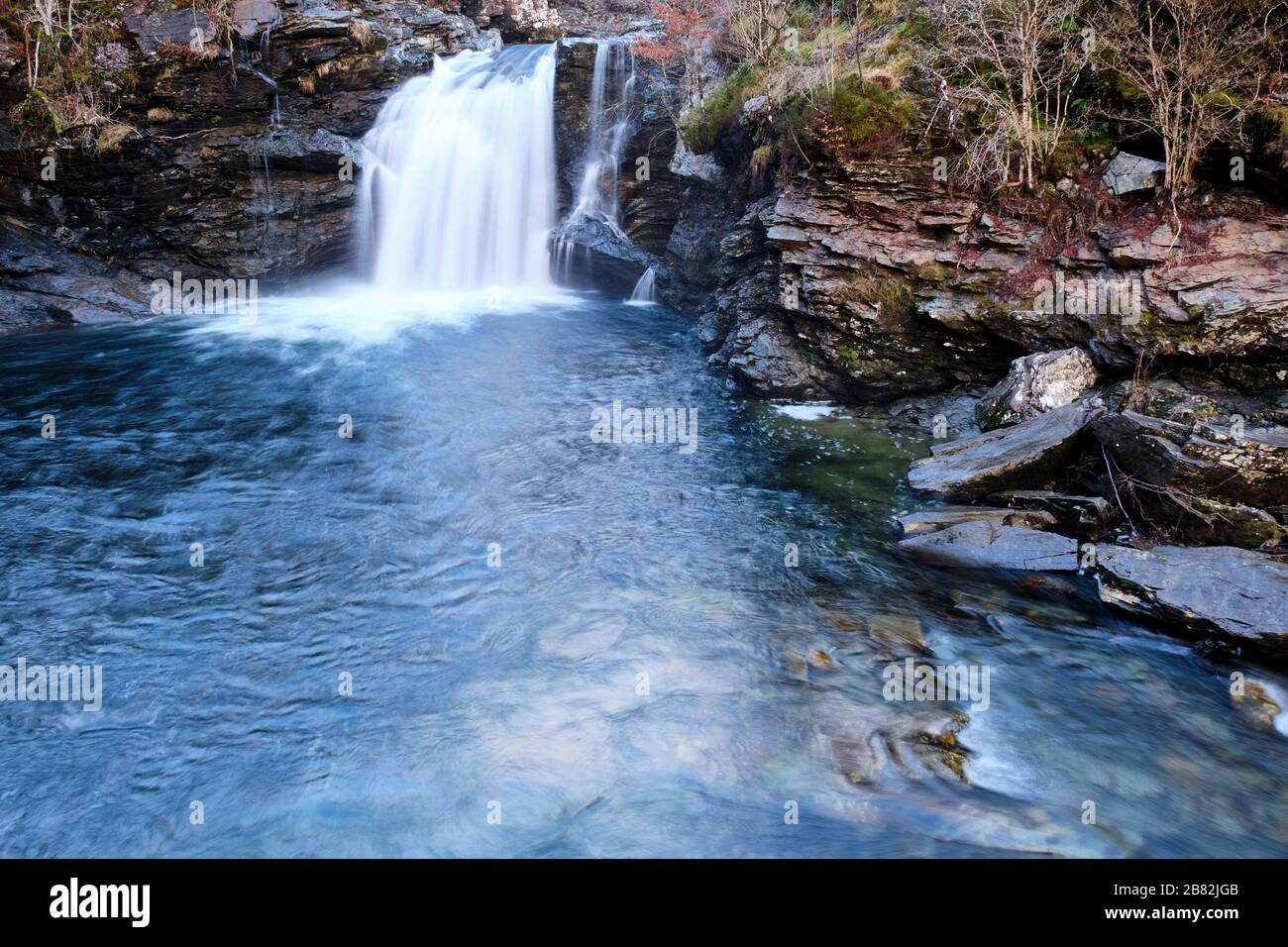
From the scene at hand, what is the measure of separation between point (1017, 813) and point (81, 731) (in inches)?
257

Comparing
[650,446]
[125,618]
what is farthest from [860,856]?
[650,446]

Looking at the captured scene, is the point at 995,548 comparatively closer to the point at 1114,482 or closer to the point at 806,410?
the point at 1114,482

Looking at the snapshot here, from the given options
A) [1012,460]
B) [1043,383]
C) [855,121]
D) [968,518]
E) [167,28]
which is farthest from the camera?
[167,28]

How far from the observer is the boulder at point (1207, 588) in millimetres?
6258

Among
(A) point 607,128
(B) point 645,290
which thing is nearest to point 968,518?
(B) point 645,290

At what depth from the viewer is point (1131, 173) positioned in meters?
10.1

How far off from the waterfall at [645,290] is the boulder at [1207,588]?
47.4 ft

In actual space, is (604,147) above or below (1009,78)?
below

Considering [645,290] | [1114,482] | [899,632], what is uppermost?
[645,290]

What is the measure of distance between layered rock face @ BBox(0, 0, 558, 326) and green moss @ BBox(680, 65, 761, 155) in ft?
29.6

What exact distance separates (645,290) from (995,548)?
45.6 feet

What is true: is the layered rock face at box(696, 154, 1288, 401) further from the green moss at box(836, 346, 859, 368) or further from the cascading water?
the cascading water

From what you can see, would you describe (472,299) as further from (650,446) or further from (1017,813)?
(1017,813)

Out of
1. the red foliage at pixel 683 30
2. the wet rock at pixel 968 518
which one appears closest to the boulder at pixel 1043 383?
the wet rock at pixel 968 518
